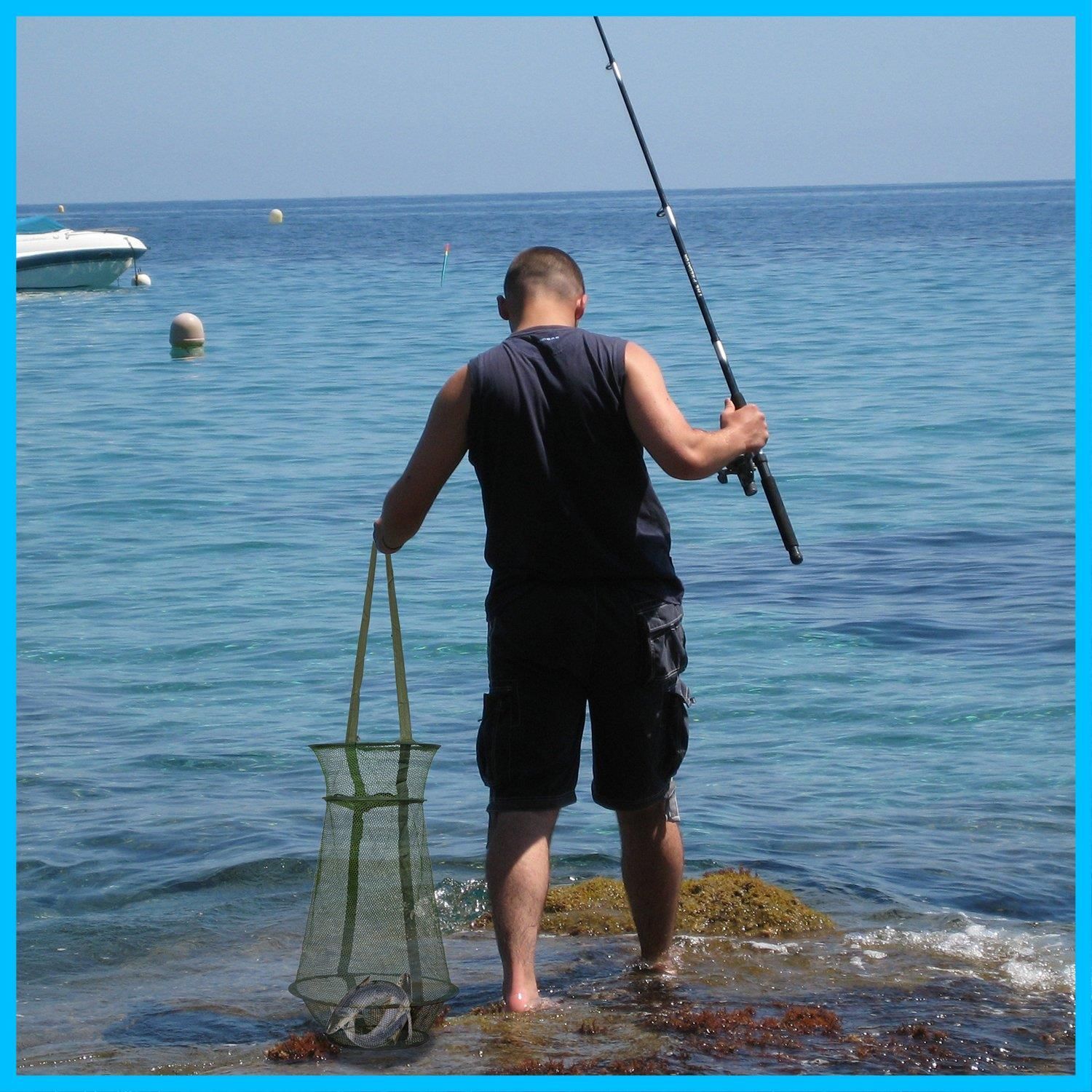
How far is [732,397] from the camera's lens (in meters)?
4.00

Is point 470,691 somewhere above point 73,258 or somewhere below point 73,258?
below

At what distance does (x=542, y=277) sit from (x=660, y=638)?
937 mm

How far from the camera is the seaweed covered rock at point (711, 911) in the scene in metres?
4.34

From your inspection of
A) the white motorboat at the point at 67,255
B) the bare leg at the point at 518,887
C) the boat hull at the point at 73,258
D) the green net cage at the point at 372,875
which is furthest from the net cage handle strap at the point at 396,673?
the white motorboat at the point at 67,255

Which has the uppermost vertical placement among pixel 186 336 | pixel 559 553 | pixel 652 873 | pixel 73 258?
pixel 73 258

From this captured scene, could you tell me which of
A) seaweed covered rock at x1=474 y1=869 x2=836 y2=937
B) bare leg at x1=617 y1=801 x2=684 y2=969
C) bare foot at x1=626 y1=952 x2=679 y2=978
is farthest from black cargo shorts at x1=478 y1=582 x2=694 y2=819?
seaweed covered rock at x1=474 y1=869 x2=836 y2=937

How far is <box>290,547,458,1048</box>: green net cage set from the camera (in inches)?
146

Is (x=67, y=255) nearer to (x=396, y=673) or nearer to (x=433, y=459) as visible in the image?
(x=396, y=673)

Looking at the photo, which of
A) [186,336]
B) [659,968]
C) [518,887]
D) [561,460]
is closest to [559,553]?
[561,460]

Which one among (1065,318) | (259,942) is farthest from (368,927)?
(1065,318)

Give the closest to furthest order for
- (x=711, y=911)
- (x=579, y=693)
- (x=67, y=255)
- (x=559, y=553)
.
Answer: (x=559, y=553) → (x=579, y=693) → (x=711, y=911) → (x=67, y=255)

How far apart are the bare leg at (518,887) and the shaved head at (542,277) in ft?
4.16

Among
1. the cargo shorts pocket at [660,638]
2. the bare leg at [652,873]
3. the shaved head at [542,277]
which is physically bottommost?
the bare leg at [652,873]

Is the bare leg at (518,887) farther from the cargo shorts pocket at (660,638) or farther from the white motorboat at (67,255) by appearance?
the white motorboat at (67,255)
